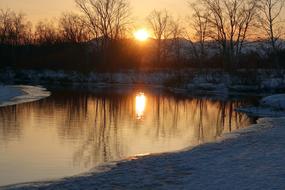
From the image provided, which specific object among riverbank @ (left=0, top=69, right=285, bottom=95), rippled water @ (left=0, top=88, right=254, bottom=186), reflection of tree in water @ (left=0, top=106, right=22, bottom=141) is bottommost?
rippled water @ (left=0, top=88, right=254, bottom=186)

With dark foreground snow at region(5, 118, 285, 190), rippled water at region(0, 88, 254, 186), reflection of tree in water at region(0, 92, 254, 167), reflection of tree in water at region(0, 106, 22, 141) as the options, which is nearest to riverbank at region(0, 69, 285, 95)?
reflection of tree in water at region(0, 92, 254, 167)

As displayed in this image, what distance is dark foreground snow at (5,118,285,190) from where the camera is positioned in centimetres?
1045

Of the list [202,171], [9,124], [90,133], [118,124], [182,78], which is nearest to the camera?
[202,171]

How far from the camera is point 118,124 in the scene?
22781 mm

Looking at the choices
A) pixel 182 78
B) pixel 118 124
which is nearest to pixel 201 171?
pixel 118 124

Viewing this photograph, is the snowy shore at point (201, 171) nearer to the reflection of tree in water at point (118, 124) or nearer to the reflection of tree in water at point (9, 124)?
the reflection of tree in water at point (118, 124)

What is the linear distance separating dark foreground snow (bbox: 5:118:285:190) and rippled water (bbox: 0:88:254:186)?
115 centimetres

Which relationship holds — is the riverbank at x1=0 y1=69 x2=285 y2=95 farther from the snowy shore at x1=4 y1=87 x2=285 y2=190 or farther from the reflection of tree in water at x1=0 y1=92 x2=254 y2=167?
the snowy shore at x1=4 y1=87 x2=285 y2=190

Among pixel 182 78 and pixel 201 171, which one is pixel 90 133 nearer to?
pixel 201 171

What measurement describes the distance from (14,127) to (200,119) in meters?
10.4

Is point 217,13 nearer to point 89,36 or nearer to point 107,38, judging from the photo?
point 107,38

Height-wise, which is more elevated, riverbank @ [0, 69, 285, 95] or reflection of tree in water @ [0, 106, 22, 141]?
riverbank @ [0, 69, 285, 95]

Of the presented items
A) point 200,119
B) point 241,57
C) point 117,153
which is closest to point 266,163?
point 117,153

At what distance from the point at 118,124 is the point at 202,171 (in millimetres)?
11196
